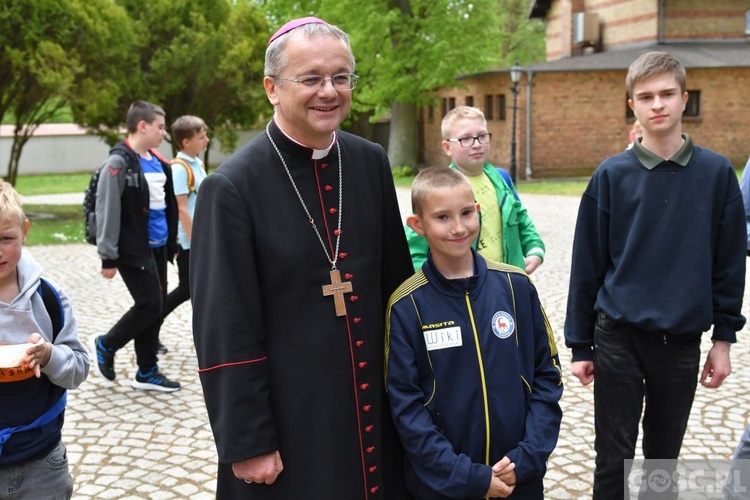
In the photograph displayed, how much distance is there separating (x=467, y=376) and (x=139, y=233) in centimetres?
400

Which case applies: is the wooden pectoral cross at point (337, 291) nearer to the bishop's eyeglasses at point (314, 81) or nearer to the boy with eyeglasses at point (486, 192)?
the bishop's eyeglasses at point (314, 81)

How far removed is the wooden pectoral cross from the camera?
106 inches

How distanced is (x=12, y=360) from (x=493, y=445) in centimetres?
170

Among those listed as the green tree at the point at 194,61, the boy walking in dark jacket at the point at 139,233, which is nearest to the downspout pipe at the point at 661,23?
the green tree at the point at 194,61

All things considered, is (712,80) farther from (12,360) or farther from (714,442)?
(12,360)

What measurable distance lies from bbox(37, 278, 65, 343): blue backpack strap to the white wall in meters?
44.8

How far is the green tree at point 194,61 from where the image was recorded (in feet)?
90.6

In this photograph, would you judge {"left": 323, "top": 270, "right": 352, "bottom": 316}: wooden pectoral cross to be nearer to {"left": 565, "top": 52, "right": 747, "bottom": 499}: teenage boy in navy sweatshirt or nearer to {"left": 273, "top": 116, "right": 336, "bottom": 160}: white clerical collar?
{"left": 273, "top": 116, "right": 336, "bottom": 160}: white clerical collar

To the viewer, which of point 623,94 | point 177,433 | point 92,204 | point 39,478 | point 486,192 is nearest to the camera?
point 39,478

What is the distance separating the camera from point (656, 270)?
332 cm

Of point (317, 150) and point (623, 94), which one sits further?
point (623, 94)

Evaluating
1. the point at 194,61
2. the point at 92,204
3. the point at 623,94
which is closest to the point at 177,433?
the point at 92,204

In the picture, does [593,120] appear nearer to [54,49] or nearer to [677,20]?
[677,20]

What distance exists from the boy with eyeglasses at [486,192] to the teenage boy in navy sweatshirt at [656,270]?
84 centimetres
